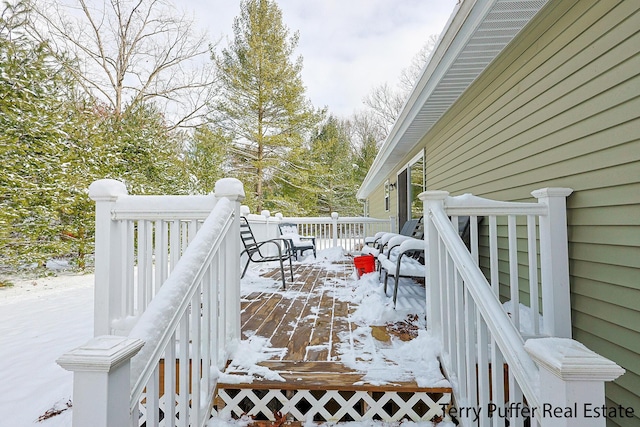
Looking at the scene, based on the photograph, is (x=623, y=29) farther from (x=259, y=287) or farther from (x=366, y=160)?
(x=366, y=160)

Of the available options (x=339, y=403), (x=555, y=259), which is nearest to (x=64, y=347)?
(x=339, y=403)

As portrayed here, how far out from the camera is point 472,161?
3545 mm

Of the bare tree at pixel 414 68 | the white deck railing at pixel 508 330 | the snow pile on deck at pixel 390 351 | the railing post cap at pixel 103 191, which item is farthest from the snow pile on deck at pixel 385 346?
the bare tree at pixel 414 68

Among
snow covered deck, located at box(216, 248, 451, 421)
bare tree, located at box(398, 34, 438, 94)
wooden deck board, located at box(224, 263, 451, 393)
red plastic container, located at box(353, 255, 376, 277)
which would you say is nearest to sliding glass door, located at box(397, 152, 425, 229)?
red plastic container, located at box(353, 255, 376, 277)

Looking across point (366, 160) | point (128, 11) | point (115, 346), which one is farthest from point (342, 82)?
point (115, 346)

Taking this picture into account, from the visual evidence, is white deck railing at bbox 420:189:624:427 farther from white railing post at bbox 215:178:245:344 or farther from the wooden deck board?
white railing post at bbox 215:178:245:344

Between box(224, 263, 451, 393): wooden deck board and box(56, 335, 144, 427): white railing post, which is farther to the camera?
box(224, 263, 451, 393): wooden deck board

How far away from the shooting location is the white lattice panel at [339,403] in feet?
5.32

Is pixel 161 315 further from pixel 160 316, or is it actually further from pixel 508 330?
pixel 508 330

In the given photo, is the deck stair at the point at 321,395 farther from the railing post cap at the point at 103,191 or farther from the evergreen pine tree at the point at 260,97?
the evergreen pine tree at the point at 260,97

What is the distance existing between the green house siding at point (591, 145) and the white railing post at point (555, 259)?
0.23 ft

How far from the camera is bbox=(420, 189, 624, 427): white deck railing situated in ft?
2.56

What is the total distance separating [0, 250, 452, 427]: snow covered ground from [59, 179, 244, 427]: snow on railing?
31cm

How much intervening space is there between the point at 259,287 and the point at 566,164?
Answer: 3198 mm
